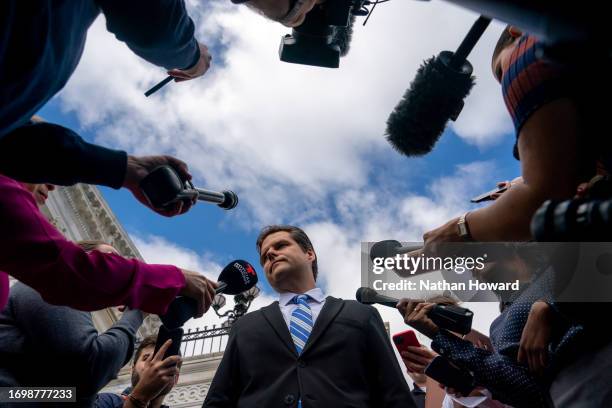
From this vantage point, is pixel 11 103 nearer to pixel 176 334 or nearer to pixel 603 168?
pixel 176 334

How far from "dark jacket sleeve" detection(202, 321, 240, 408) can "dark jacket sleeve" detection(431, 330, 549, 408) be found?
124 cm

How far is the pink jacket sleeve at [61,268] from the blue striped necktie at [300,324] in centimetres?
90

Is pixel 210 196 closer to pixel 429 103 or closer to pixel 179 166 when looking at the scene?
pixel 179 166

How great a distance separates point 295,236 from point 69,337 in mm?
1861

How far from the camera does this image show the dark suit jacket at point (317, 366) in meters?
2.40

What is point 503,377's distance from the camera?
2447mm

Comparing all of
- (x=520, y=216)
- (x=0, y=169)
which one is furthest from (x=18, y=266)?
(x=520, y=216)

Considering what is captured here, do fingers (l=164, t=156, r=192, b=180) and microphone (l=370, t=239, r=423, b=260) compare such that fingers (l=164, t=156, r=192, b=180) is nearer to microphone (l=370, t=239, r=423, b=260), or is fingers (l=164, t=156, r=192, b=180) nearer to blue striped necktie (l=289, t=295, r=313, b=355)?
microphone (l=370, t=239, r=423, b=260)

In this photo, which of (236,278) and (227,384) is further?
(236,278)

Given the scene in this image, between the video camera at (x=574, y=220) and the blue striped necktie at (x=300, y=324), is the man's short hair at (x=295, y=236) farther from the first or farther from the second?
the video camera at (x=574, y=220)

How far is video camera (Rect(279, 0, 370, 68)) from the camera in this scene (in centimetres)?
280

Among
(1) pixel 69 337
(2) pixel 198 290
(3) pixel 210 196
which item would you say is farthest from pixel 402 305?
(1) pixel 69 337

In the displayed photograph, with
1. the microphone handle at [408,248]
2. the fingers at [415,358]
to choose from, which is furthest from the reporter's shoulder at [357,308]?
the microphone handle at [408,248]

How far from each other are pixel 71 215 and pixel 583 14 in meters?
14.8
